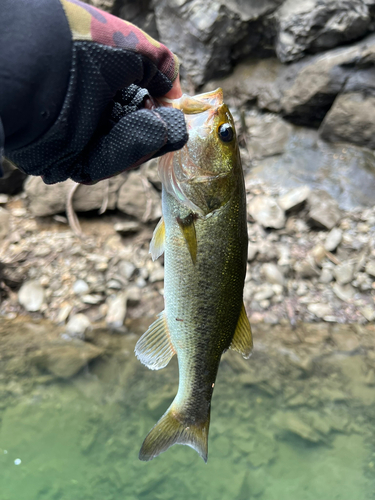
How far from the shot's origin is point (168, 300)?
156 cm

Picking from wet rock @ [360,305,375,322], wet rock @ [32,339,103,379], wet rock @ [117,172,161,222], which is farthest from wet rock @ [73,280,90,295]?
wet rock @ [360,305,375,322]

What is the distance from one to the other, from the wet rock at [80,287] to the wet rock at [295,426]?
1907mm

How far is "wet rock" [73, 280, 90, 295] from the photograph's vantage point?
11.1 ft

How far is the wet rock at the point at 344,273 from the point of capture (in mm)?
3467

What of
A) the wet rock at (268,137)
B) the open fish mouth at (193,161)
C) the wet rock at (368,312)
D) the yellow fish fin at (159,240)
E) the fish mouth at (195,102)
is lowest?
the wet rock at (368,312)

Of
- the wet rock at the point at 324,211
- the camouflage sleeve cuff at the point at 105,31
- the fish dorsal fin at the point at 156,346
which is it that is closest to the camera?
the camouflage sleeve cuff at the point at 105,31

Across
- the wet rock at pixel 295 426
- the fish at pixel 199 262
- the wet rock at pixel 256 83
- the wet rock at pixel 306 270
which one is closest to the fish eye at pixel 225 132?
the fish at pixel 199 262

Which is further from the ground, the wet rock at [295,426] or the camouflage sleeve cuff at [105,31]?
the camouflage sleeve cuff at [105,31]

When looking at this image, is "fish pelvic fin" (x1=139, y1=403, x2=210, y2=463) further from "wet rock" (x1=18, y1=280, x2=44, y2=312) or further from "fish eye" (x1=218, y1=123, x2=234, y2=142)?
"wet rock" (x1=18, y1=280, x2=44, y2=312)

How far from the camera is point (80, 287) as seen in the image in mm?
3408

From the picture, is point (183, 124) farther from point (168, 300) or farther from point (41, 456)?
point (41, 456)

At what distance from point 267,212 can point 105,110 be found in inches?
115

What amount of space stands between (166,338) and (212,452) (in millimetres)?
1381

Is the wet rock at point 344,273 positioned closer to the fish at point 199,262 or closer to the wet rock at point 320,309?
the wet rock at point 320,309
